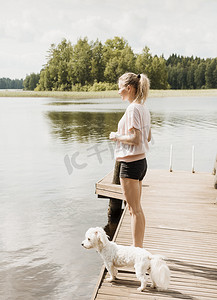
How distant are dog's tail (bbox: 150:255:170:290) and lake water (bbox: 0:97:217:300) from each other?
233 cm

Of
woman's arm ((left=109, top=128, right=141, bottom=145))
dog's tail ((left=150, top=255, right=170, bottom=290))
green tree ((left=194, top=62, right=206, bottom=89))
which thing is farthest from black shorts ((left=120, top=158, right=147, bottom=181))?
green tree ((left=194, top=62, right=206, bottom=89))

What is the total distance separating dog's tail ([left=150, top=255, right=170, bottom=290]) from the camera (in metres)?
2.91

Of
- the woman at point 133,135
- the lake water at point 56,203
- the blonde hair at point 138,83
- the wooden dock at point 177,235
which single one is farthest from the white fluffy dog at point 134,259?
the lake water at point 56,203

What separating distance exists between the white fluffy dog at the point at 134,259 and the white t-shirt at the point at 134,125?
0.78 metres

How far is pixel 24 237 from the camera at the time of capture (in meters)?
6.98

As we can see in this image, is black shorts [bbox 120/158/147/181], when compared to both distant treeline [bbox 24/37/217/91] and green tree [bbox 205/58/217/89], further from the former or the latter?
green tree [bbox 205/58/217/89]

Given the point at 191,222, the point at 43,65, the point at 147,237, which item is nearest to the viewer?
the point at 147,237

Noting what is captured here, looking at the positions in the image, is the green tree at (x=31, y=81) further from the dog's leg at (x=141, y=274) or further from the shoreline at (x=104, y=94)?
the dog's leg at (x=141, y=274)

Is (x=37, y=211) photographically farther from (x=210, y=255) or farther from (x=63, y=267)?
(x=210, y=255)

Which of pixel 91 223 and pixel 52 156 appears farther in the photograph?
pixel 52 156

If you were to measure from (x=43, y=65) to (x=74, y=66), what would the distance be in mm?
12601

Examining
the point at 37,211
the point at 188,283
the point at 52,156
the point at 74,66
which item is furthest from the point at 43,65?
the point at 188,283

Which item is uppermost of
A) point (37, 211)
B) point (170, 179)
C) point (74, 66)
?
point (74, 66)

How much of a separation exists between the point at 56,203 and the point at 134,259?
6.52 meters
